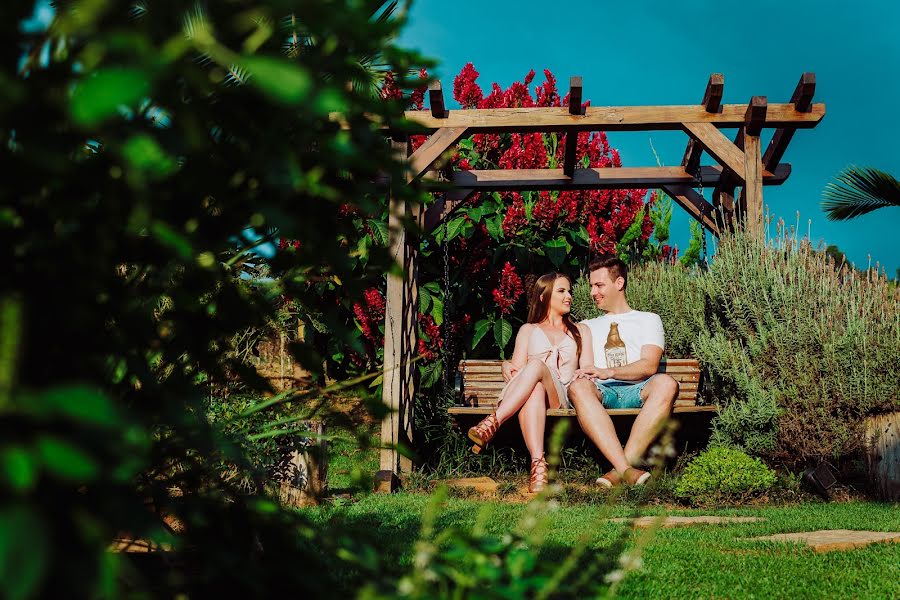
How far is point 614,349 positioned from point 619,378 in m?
0.43

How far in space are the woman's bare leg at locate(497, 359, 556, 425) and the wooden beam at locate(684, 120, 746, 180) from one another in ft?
7.26

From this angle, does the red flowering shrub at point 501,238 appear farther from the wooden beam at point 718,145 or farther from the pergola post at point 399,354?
the wooden beam at point 718,145

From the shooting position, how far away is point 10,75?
27.1 inches

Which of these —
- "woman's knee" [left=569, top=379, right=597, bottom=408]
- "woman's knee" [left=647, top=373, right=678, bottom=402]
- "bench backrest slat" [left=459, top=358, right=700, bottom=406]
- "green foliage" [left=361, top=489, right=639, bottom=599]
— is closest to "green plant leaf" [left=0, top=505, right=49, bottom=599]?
"green foliage" [left=361, top=489, right=639, bottom=599]

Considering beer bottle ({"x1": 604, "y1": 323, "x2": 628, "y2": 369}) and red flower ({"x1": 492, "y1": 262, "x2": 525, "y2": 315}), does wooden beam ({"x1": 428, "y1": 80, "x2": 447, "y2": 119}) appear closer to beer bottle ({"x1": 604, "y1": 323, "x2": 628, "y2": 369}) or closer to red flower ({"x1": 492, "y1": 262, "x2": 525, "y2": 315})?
red flower ({"x1": 492, "y1": 262, "x2": 525, "y2": 315})

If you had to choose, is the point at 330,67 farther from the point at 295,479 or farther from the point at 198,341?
the point at 295,479

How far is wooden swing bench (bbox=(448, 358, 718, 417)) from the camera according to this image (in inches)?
230

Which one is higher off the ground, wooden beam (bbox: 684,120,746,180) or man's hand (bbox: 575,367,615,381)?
wooden beam (bbox: 684,120,746,180)

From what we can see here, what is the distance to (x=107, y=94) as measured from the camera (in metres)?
0.52

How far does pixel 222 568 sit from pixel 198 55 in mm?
834

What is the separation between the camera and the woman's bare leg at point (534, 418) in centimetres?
568

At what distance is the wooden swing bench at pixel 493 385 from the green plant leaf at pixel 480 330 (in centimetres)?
102

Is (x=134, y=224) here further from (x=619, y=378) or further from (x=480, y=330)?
(x=480, y=330)

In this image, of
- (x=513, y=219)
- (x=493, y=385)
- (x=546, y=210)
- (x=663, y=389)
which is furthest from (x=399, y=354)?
(x=546, y=210)
